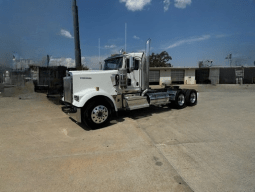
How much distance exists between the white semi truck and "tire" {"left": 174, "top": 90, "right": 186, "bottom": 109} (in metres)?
0.57

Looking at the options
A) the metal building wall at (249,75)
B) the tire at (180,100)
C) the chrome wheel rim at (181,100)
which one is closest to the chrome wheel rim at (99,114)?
the tire at (180,100)

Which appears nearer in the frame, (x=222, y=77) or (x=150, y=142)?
(x=150, y=142)

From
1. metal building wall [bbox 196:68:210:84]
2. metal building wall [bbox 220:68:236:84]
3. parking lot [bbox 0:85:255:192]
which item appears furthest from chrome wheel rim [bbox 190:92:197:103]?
metal building wall [bbox 220:68:236:84]

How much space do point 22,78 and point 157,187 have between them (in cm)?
1793

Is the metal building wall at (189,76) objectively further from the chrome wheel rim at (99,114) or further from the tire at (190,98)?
the chrome wheel rim at (99,114)

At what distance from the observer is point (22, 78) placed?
53.7 feet

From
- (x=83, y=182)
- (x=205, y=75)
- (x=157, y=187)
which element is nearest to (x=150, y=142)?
(x=157, y=187)

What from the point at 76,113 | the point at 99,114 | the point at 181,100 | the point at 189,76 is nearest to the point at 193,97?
the point at 181,100

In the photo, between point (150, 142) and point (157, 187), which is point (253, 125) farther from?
point (157, 187)

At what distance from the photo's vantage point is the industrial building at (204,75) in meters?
29.1

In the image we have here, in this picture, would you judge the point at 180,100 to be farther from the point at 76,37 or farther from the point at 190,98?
the point at 76,37

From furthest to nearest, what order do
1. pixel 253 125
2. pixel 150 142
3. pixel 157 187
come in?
pixel 253 125
pixel 150 142
pixel 157 187

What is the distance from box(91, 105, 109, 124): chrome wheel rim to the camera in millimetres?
5148

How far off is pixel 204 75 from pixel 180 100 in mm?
24787
